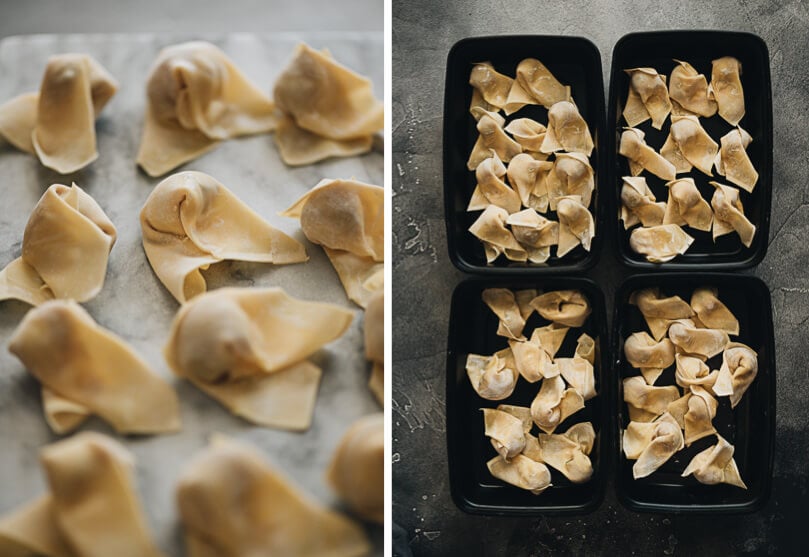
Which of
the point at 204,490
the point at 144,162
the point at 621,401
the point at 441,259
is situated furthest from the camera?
the point at 441,259

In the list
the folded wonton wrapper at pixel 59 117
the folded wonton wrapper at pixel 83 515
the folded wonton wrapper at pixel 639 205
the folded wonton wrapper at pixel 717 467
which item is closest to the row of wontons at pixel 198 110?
the folded wonton wrapper at pixel 59 117

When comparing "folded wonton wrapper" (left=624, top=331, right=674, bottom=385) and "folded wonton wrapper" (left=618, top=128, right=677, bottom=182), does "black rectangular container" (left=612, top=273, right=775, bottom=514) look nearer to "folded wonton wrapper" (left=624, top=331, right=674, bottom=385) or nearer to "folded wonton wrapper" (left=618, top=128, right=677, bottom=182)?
"folded wonton wrapper" (left=624, top=331, right=674, bottom=385)

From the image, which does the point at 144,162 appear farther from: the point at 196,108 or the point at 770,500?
the point at 770,500

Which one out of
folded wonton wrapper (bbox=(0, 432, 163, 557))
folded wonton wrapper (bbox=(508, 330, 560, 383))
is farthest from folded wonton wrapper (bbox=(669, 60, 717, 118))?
folded wonton wrapper (bbox=(0, 432, 163, 557))

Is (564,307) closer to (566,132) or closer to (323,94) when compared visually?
(566,132)

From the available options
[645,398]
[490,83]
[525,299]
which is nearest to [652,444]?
[645,398]

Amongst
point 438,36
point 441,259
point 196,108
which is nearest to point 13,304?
point 196,108
